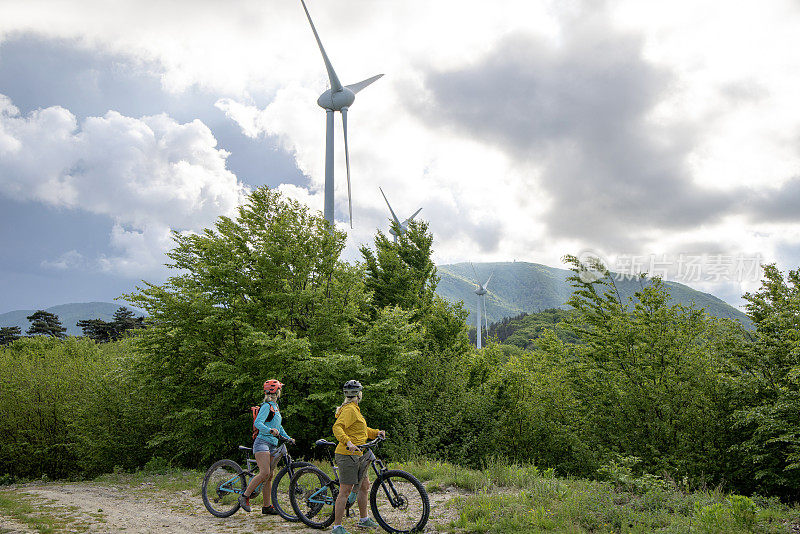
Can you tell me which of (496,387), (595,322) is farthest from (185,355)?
(595,322)

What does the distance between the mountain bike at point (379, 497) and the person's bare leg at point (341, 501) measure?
19 centimetres

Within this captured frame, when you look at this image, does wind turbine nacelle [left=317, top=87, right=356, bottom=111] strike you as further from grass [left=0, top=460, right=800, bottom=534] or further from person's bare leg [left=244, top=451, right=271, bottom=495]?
person's bare leg [left=244, top=451, right=271, bottom=495]

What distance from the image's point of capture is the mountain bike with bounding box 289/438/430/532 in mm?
6895

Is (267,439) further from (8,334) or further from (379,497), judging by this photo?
(8,334)

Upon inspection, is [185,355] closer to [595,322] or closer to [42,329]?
[595,322]

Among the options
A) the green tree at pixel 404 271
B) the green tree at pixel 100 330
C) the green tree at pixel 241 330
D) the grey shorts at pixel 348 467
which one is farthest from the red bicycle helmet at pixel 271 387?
the green tree at pixel 100 330

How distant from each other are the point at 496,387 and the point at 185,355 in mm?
Answer: 12928

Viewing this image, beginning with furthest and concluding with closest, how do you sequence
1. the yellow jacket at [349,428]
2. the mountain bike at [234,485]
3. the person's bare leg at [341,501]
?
the mountain bike at [234,485] → the person's bare leg at [341,501] → the yellow jacket at [349,428]

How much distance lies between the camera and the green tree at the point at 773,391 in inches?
466

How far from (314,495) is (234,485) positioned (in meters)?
2.25

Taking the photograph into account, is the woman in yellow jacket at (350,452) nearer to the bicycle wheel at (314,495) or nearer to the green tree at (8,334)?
the bicycle wheel at (314,495)

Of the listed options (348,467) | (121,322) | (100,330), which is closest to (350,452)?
(348,467)

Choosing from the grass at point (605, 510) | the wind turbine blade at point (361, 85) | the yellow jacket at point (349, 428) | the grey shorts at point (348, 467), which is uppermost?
the wind turbine blade at point (361, 85)

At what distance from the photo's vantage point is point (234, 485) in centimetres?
898
